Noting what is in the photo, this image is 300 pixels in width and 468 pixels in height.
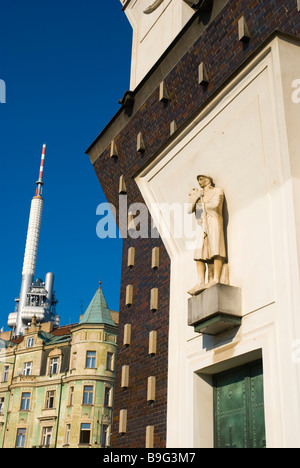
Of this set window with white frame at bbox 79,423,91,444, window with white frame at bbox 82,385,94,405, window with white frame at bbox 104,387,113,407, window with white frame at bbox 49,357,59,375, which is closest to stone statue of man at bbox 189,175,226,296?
window with white frame at bbox 79,423,91,444

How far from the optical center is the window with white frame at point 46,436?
47.2 meters

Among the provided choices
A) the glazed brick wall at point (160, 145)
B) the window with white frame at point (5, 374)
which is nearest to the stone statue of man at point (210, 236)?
the glazed brick wall at point (160, 145)

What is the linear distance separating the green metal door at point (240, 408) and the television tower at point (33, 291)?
75.0m

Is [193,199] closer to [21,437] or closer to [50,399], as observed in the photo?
[50,399]

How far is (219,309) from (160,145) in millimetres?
4780

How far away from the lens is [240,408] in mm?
9922

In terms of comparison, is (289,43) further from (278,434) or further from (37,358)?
(37,358)

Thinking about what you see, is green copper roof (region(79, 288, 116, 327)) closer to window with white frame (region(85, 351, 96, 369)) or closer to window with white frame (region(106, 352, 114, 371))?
window with white frame (region(106, 352, 114, 371))

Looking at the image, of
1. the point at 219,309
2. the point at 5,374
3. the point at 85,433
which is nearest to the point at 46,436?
the point at 85,433

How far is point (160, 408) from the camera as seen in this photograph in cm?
1155

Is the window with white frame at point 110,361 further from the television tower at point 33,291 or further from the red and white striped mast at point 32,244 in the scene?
the red and white striped mast at point 32,244

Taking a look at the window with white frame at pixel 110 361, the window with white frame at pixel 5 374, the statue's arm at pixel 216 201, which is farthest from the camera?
the window with white frame at pixel 5 374

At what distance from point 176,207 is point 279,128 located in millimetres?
3291
